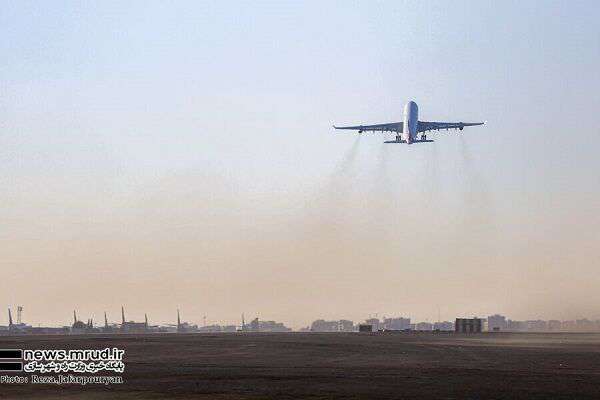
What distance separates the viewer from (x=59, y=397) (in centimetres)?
4197

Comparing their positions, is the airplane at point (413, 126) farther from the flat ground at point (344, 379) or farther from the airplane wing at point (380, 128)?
the flat ground at point (344, 379)

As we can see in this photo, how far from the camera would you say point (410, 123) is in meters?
154

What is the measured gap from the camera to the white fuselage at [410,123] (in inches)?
6053

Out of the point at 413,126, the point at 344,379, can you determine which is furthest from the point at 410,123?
the point at 344,379

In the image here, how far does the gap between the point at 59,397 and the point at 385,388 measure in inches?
692

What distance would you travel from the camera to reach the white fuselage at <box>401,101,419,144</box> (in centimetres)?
15375

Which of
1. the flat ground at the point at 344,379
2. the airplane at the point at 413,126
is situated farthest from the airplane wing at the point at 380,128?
the flat ground at the point at 344,379

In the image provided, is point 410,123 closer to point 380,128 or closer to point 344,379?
point 380,128

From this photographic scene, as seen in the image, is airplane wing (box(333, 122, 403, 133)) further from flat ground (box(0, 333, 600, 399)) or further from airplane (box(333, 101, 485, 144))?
flat ground (box(0, 333, 600, 399))

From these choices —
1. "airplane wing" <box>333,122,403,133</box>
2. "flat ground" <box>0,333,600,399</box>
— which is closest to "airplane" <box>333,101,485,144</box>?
"airplane wing" <box>333,122,403,133</box>

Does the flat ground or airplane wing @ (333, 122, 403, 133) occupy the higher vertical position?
airplane wing @ (333, 122, 403, 133)

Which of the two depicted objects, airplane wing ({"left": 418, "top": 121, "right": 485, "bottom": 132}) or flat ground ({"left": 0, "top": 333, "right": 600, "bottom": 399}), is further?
airplane wing ({"left": 418, "top": 121, "right": 485, "bottom": 132})

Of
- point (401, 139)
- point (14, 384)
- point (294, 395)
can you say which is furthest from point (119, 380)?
point (401, 139)

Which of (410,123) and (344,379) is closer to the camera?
(344,379)
